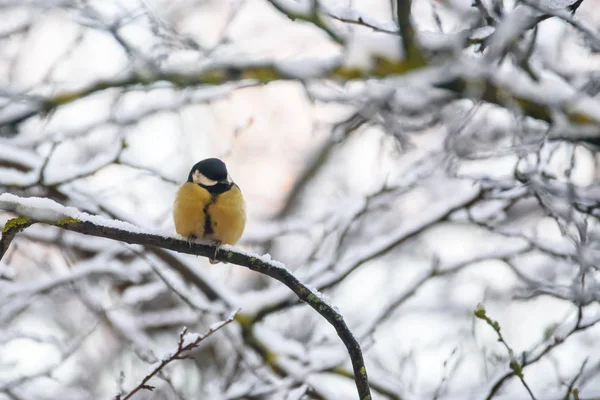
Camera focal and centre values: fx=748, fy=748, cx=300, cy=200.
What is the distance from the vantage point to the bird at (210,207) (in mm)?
3336

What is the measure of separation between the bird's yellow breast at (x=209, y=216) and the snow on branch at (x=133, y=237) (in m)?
0.62

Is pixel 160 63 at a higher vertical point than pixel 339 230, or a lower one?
higher

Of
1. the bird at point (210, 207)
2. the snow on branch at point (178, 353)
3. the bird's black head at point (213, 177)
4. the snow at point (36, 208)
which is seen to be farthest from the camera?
the bird's black head at point (213, 177)

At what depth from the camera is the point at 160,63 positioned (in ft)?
15.0

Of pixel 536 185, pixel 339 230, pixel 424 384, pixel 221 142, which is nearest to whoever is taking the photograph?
pixel 536 185

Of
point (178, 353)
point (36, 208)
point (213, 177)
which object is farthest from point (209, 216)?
point (36, 208)

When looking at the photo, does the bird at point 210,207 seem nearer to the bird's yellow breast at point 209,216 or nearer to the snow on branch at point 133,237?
the bird's yellow breast at point 209,216

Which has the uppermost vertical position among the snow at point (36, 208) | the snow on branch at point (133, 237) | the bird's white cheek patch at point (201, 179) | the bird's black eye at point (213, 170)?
the snow at point (36, 208)

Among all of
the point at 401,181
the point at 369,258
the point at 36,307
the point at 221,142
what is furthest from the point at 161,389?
the point at 221,142

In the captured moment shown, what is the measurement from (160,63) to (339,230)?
5.11ft

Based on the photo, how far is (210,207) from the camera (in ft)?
11.0

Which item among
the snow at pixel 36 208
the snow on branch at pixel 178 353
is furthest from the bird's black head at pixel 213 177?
the snow at pixel 36 208

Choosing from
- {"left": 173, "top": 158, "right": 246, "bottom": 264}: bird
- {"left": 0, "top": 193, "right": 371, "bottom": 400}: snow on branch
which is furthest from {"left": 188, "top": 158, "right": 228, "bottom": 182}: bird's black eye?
{"left": 0, "top": 193, "right": 371, "bottom": 400}: snow on branch

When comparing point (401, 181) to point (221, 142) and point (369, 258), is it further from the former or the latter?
point (221, 142)
